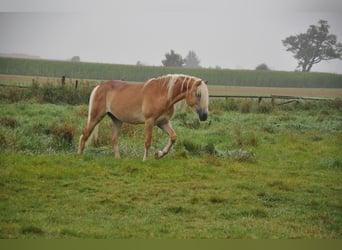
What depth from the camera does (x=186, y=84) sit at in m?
→ 6.26

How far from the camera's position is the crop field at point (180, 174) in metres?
4.57

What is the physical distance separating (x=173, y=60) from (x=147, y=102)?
64 centimetres

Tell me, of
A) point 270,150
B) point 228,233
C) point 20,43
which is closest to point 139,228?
point 228,233

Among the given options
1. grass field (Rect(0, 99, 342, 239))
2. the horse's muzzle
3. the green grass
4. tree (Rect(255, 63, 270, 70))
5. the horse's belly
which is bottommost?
grass field (Rect(0, 99, 342, 239))

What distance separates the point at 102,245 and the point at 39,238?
1.77ft

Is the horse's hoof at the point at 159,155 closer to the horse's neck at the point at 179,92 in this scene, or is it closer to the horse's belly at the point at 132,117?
the horse's belly at the point at 132,117

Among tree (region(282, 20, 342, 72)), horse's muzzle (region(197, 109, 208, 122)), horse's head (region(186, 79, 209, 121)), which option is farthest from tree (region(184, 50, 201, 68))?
tree (region(282, 20, 342, 72))

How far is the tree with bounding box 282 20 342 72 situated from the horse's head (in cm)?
131

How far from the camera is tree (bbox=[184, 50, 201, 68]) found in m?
6.47

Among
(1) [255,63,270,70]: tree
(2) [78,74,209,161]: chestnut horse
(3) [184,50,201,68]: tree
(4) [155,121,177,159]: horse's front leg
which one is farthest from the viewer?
(1) [255,63,270,70]: tree

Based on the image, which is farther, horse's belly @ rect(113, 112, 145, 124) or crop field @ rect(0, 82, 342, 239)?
horse's belly @ rect(113, 112, 145, 124)

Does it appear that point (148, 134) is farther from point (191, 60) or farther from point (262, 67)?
point (262, 67)

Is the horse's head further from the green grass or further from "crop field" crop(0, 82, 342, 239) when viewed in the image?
the green grass

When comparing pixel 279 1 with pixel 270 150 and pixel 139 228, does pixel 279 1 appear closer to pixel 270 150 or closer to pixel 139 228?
pixel 270 150
